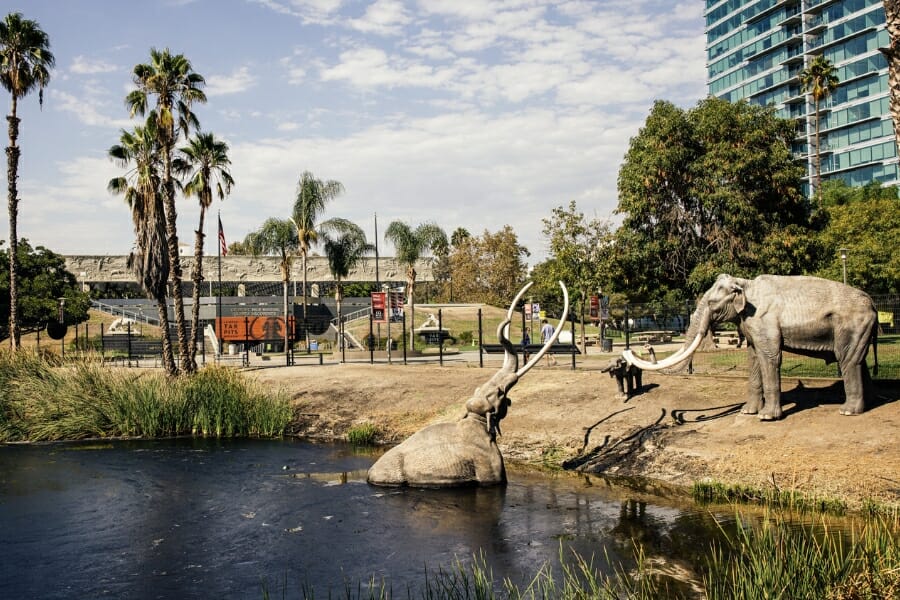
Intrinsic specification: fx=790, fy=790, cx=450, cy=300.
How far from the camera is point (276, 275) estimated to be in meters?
89.0

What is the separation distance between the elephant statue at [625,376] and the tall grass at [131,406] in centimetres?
869

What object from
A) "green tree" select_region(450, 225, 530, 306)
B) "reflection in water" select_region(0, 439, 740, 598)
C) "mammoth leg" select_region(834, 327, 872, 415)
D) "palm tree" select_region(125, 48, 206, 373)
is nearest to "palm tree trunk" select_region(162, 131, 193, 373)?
"palm tree" select_region(125, 48, 206, 373)

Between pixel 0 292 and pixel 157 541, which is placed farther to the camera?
pixel 0 292

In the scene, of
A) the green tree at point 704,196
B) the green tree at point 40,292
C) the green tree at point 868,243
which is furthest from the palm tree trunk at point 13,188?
the green tree at point 868,243

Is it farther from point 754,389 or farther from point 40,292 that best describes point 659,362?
point 40,292

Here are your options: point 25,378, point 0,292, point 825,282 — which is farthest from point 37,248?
point 825,282

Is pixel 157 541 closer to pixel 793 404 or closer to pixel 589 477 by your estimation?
pixel 589 477

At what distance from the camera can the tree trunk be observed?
762 cm

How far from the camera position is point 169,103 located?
30000 millimetres

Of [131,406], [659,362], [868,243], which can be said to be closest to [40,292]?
[131,406]

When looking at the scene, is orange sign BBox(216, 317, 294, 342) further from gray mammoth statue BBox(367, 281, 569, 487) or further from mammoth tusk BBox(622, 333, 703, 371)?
mammoth tusk BBox(622, 333, 703, 371)

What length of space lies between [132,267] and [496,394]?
1887 centimetres

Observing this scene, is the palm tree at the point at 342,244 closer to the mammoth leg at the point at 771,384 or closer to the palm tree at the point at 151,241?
the palm tree at the point at 151,241

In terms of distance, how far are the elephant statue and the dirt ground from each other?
0.27 metres
